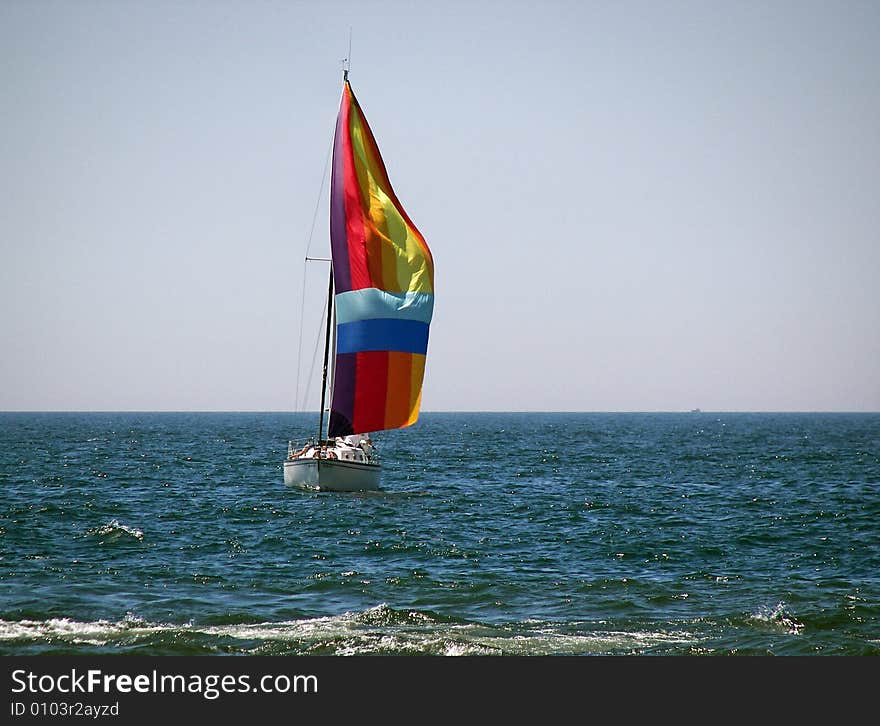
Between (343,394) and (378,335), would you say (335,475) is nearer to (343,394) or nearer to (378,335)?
(343,394)

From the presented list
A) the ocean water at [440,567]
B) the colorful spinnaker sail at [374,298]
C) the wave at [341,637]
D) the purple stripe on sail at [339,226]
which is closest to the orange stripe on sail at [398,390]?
the colorful spinnaker sail at [374,298]

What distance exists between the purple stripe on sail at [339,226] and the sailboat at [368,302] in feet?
0.14

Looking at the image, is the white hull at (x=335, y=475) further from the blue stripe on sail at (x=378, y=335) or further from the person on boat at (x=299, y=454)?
the blue stripe on sail at (x=378, y=335)

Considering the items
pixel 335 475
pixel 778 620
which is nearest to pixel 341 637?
pixel 778 620

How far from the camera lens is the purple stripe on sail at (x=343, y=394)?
38406 millimetres

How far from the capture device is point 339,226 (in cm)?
3891

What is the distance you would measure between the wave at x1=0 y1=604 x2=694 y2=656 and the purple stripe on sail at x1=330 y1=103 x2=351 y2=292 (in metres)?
21.8

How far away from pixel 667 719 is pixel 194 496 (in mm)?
33684

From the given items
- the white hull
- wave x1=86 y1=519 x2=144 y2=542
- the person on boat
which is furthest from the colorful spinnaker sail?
wave x1=86 y1=519 x2=144 y2=542

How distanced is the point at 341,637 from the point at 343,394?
21.9 m

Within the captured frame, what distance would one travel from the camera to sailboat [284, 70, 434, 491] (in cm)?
3819

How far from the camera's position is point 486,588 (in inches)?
863

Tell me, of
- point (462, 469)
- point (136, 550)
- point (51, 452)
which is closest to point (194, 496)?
point (136, 550)

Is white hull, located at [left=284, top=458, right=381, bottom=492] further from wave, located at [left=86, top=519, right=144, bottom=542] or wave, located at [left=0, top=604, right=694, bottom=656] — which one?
wave, located at [left=0, top=604, right=694, bottom=656]
